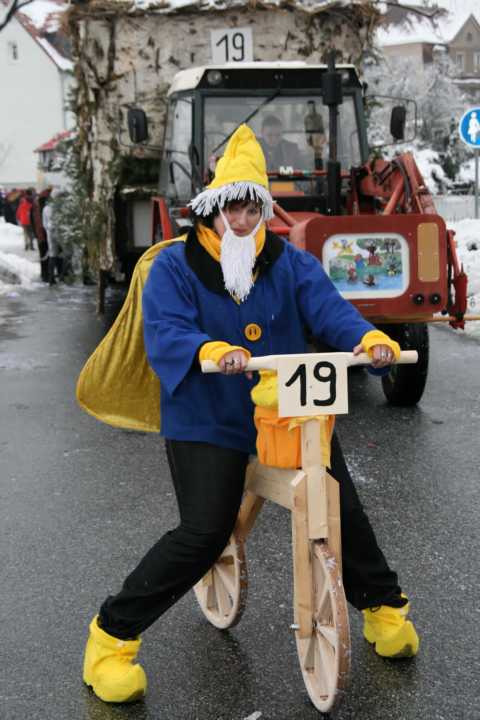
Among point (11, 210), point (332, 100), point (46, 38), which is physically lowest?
point (11, 210)

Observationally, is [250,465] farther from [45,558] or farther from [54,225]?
[54,225]

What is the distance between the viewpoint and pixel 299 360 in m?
3.23

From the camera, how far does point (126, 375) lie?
12.8 ft

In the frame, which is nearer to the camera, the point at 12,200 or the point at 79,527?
the point at 79,527

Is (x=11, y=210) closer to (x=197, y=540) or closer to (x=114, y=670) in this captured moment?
(x=114, y=670)

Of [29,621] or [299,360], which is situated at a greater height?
[299,360]

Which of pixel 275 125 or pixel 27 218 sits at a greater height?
pixel 275 125

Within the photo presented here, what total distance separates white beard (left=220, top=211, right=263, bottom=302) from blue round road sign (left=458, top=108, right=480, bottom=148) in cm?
1307

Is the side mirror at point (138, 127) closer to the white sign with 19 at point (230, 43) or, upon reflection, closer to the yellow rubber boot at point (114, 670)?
the white sign with 19 at point (230, 43)

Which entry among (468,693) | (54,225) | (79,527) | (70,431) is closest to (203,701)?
(468,693)

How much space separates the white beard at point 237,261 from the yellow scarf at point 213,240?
4cm

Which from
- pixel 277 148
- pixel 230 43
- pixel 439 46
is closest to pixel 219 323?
pixel 277 148

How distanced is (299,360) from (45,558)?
2.30 metres

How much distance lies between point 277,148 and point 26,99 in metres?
61.1
